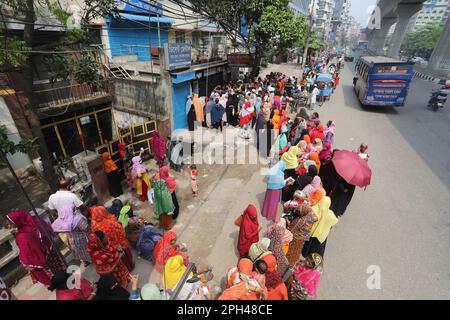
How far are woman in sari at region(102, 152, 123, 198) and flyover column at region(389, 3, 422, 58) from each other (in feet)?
145

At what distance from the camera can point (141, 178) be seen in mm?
6090

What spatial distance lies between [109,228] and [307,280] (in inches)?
135

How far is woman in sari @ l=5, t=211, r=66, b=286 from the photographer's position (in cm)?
356

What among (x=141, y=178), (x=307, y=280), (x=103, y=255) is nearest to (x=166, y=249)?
(x=103, y=255)

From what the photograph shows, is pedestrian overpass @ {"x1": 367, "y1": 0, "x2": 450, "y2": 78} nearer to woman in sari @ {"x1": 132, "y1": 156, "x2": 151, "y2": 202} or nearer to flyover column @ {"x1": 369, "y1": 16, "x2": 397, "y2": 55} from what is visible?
flyover column @ {"x1": 369, "y1": 16, "x2": 397, "y2": 55}

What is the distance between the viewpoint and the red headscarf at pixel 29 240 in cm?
354

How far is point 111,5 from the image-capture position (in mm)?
6180

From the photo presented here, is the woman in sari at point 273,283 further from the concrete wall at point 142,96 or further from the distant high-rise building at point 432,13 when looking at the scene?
the distant high-rise building at point 432,13

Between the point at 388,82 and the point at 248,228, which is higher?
the point at 388,82

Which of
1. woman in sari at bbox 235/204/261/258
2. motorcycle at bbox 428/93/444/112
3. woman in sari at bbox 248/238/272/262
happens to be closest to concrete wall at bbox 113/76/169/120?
woman in sari at bbox 235/204/261/258

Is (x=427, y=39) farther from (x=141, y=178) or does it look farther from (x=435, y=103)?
(x=141, y=178)

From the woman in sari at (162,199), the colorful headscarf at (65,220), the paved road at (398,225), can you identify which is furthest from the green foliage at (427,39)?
the colorful headscarf at (65,220)
